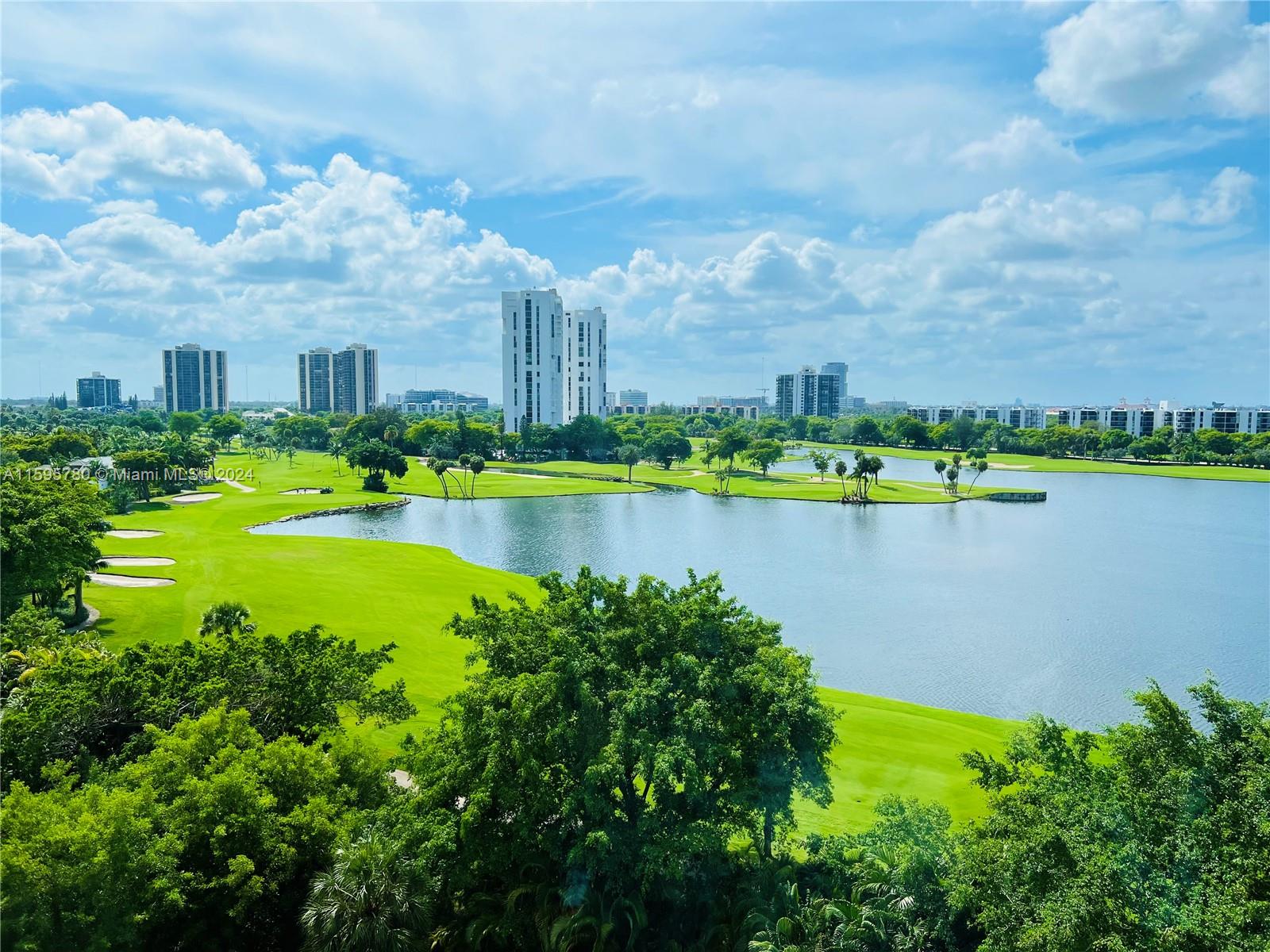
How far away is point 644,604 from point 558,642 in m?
1.86

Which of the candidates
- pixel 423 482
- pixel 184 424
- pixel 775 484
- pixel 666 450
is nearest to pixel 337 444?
pixel 423 482

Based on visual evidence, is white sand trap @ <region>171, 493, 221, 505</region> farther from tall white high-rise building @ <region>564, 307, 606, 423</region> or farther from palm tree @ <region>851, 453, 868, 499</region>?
tall white high-rise building @ <region>564, 307, 606, 423</region>

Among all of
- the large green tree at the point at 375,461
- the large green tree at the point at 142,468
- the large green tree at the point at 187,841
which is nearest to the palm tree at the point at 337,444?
the large green tree at the point at 375,461

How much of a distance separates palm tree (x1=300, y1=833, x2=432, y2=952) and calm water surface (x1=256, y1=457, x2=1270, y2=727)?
20463 millimetres

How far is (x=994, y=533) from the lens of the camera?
66.7 metres

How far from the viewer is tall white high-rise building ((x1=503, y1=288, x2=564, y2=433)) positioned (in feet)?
495

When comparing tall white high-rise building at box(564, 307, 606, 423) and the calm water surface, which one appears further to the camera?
tall white high-rise building at box(564, 307, 606, 423)

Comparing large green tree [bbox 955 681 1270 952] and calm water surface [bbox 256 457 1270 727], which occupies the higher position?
large green tree [bbox 955 681 1270 952]

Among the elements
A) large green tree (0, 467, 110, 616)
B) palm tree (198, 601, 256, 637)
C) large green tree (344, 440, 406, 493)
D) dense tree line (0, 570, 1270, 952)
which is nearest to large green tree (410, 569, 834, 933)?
dense tree line (0, 570, 1270, 952)

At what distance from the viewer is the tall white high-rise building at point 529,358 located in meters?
151

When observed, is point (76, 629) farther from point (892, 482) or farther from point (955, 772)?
point (892, 482)

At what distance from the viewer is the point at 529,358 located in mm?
151875

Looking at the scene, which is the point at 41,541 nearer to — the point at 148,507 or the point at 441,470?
the point at 148,507

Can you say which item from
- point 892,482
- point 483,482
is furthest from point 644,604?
point 892,482
